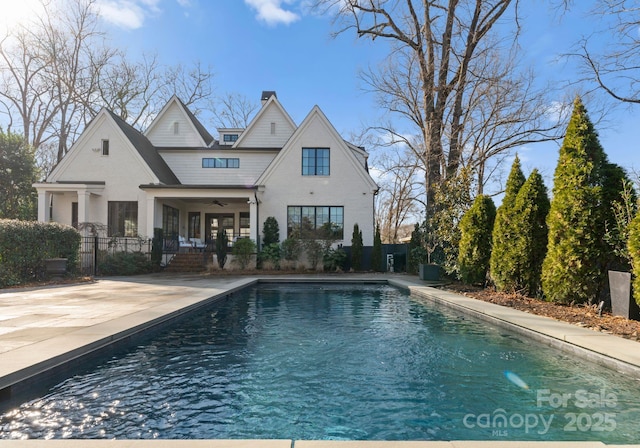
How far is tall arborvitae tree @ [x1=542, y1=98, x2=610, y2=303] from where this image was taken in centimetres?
735

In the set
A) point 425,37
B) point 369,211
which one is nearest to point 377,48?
point 425,37

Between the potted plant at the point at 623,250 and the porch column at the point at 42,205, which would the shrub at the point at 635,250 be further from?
the porch column at the point at 42,205

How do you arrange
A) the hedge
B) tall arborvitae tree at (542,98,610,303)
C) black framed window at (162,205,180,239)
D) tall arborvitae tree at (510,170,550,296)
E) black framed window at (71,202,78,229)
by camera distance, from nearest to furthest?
1. tall arborvitae tree at (542,98,610,303)
2. tall arborvitae tree at (510,170,550,296)
3. the hedge
4. black framed window at (71,202,78,229)
5. black framed window at (162,205,180,239)

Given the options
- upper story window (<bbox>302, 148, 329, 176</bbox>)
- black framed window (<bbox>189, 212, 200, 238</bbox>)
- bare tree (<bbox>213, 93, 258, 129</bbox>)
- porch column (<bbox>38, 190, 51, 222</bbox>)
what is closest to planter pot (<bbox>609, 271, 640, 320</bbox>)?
upper story window (<bbox>302, 148, 329, 176</bbox>)

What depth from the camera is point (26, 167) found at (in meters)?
Result: 20.7

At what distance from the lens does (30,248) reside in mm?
11602

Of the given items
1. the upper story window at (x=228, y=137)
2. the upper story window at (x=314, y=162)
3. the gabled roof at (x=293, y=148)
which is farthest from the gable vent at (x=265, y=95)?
the upper story window at (x=314, y=162)

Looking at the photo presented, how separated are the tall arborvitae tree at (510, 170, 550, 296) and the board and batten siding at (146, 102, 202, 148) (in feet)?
62.1

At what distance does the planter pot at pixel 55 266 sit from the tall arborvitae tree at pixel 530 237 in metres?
13.8

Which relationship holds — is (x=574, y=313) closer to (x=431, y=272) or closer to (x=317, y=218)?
(x=431, y=272)

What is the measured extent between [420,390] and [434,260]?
11460 millimetres

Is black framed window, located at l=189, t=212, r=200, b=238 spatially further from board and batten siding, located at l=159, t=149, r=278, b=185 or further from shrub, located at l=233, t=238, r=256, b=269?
shrub, located at l=233, t=238, r=256, b=269

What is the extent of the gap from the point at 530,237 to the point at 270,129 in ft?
56.1

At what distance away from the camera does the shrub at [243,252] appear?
17.5 m
